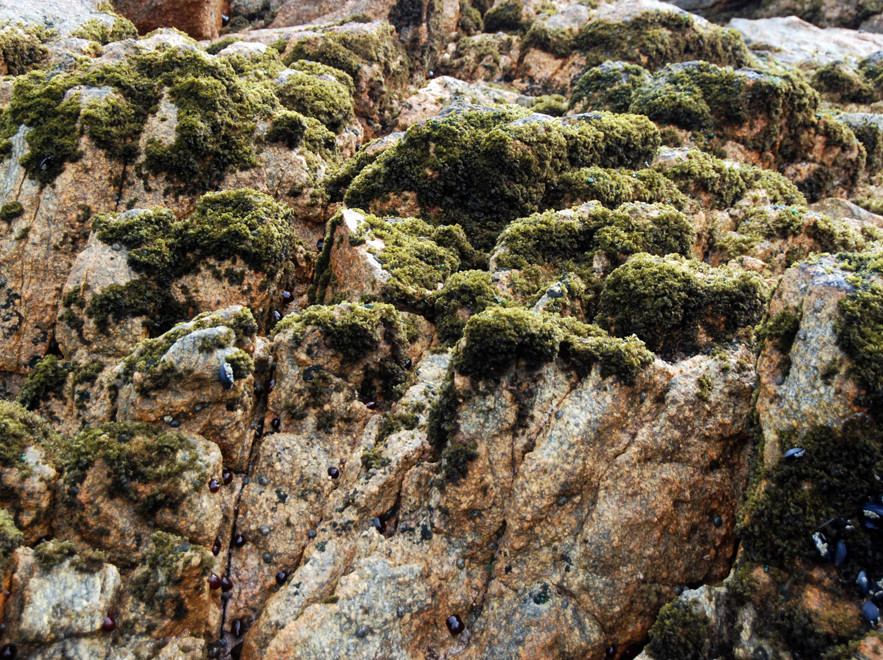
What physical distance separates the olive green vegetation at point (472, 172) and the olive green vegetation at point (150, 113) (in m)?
3.24

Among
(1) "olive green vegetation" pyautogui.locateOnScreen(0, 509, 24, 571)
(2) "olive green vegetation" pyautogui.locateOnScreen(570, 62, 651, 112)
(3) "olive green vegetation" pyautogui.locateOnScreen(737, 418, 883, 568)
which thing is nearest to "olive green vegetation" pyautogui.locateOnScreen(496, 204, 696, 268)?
(3) "olive green vegetation" pyautogui.locateOnScreen(737, 418, 883, 568)

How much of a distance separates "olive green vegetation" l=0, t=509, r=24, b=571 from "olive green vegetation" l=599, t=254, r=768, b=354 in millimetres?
10481

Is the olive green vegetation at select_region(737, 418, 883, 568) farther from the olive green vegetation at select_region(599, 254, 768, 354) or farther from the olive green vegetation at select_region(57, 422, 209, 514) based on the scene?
the olive green vegetation at select_region(57, 422, 209, 514)

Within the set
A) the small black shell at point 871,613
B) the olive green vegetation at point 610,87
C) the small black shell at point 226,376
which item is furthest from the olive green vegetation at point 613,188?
the small black shell at point 871,613

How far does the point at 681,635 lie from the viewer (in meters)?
8.40

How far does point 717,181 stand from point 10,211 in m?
18.3

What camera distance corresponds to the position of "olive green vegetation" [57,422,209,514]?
9.99 m

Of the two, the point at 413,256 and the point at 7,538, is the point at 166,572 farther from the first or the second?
the point at 413,256

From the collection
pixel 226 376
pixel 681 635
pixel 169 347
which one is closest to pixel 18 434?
pixel 169 347

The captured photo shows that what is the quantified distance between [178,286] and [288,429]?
14.9 feet

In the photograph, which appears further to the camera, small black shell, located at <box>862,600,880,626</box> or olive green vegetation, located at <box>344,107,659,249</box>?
olive green vegetation, located at <box>344,107,659,249</box>

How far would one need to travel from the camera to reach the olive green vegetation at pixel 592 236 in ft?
45.5

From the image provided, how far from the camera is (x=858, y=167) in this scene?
68.5 feet

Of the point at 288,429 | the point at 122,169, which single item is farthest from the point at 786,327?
the point at 122,169
